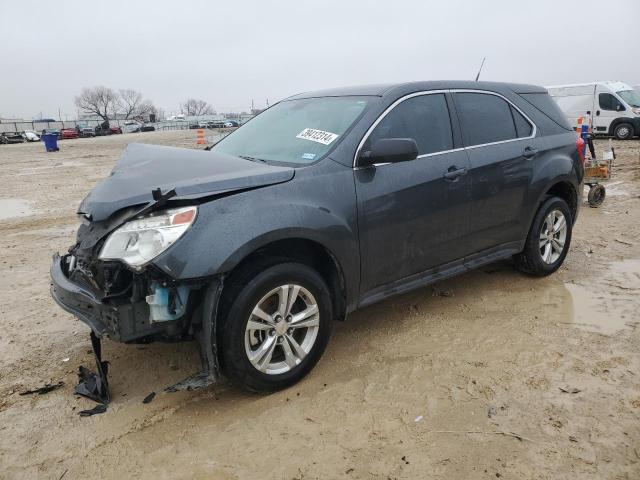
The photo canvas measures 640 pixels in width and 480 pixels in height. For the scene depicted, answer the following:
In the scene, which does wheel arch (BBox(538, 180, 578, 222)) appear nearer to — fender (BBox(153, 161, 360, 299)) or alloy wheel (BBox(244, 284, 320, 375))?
fender (BBox(153, 161, 360, 299))

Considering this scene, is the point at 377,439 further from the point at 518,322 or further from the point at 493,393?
the point at 518,322

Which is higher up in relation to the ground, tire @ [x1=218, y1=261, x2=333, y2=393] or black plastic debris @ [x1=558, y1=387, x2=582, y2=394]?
tire @ [x1=218, y1=261, x2=333, y2=393]

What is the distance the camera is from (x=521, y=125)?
14.9 ft

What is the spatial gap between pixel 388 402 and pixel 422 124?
79.8 inches

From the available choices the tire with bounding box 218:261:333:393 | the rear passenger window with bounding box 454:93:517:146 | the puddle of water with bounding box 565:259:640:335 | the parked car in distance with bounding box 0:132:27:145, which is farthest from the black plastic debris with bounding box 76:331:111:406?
the parked car in distance with bounding box 0:132:27:145

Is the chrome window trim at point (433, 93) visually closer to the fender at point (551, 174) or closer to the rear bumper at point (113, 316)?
the fender at point (551, 174)

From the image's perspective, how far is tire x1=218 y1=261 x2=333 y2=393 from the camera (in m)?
2.81

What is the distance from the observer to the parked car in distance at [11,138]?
135ft

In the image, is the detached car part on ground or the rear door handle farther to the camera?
the rear door handle

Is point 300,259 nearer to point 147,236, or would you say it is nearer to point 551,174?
point 147,236

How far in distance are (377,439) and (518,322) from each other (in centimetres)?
189

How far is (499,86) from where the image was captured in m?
4.53

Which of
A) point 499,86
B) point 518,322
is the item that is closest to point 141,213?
point 518,322

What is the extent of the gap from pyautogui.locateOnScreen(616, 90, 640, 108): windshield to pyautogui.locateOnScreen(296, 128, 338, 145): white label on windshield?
68.3ft
